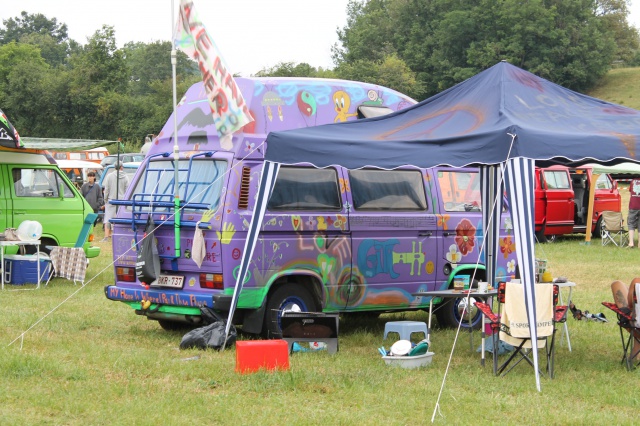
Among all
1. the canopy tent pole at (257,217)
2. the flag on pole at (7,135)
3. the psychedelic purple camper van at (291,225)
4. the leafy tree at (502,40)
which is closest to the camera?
the canopy tent pole at (257,217)

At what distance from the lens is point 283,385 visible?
720cm

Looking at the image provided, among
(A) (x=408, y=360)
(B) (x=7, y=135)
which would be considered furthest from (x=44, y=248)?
(A) (x=408, y=360)

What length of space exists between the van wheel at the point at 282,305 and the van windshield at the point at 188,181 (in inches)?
43.6

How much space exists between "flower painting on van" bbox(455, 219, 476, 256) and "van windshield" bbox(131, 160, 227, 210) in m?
2.95

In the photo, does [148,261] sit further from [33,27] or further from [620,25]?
[33,27]

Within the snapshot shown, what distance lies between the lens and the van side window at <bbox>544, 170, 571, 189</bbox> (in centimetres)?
2223

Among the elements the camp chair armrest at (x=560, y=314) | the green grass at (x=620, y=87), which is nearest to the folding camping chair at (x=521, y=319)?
the camp chair armrest at (x=560, y=314)

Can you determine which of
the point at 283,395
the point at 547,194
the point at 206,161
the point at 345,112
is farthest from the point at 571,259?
the point at 283,395

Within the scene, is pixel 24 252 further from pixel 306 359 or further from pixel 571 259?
pixel 571 259

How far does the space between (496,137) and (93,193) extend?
15.9m

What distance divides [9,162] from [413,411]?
32.8 ft

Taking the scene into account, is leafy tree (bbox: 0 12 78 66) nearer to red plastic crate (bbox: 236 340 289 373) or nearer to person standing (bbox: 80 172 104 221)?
person standing (bbox: 80 172 104 221)

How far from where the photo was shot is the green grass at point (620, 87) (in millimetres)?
73625

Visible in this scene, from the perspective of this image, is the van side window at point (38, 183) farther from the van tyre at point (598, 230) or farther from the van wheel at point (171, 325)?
the van tyre at point (598, 230)
